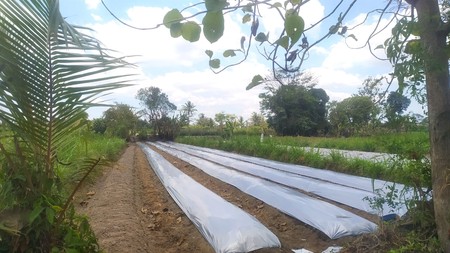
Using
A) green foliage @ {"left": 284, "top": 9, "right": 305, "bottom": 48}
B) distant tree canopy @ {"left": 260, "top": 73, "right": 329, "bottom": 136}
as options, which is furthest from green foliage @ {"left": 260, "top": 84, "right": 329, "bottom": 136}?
green foliage @ {"left": 284, "top": 9, "right": 305, "bottom": 48}

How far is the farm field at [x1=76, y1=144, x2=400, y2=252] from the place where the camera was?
339 centimetres

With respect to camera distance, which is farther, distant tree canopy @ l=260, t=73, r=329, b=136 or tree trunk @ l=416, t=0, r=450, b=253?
distant tree canopy @ l=260, t=73, r=329, b=136

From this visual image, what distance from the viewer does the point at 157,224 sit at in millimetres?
4586

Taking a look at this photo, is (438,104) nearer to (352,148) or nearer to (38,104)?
(38,104)

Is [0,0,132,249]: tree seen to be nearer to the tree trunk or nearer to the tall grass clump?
the tree trunk

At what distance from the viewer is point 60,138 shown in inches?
79.7

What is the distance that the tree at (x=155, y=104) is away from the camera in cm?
2855

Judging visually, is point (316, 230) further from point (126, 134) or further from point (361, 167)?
point (126, 134)

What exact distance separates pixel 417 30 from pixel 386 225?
1.43 m

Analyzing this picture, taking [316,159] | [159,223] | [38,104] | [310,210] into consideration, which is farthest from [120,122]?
[38,104]

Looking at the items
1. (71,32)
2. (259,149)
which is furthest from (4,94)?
(259,149)

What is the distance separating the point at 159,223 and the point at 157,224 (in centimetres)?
5

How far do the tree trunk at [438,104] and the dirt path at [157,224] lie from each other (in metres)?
1.45

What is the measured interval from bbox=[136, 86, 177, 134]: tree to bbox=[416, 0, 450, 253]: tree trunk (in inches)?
1064
